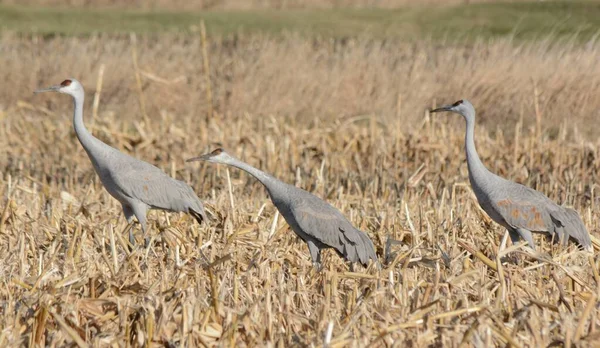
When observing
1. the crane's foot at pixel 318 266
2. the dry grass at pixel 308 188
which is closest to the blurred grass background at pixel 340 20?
the dry grass at pixel 308 188

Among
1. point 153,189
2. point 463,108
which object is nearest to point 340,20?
point 153,189

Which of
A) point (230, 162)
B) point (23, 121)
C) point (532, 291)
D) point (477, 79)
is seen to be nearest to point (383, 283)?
point (532, 291)

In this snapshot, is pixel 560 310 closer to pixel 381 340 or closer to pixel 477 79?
pixel 381 340

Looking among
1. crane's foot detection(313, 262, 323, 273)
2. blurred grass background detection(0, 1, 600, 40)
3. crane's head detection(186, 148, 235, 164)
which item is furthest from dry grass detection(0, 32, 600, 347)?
blurred grass background detection(0, 1, 600, 40)

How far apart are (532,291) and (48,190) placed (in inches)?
172

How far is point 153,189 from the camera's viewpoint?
251 inches

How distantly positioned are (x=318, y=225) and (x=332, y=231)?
80 millimetres

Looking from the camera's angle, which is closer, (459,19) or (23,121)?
(23,121)

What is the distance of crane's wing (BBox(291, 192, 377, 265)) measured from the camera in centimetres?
523

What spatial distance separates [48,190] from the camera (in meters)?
7.72

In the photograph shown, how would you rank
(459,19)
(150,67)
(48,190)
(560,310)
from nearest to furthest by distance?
(560,310) → (48,190) → (150,67) → (459,19)

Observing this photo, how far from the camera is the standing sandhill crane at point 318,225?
5238 millimetres

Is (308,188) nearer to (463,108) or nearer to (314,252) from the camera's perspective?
(463,108)

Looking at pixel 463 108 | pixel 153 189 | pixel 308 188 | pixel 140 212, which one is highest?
pixel 463 108
